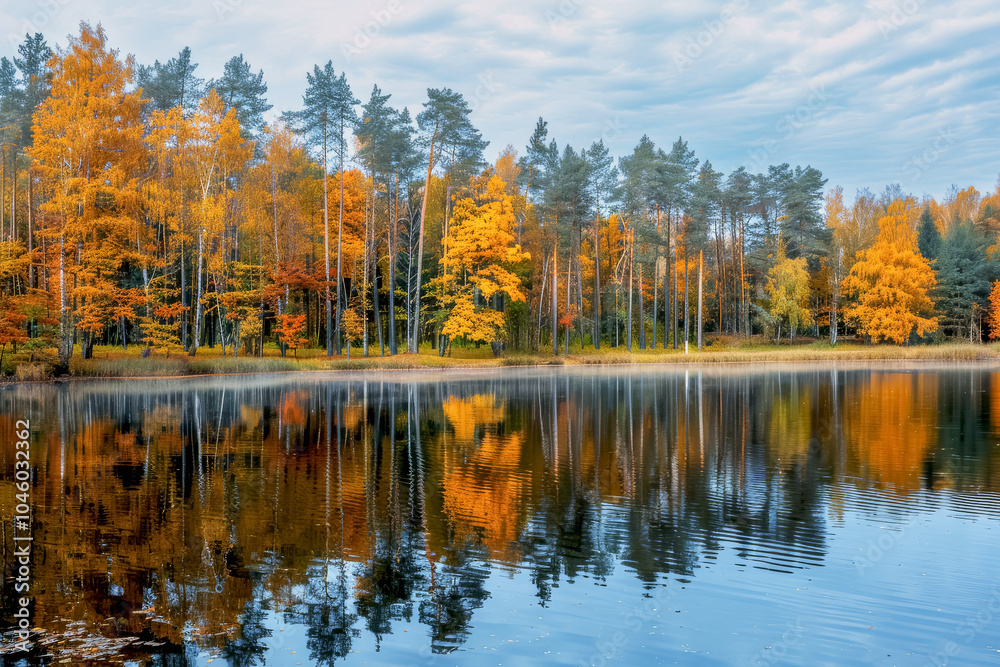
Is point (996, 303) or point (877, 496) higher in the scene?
point (996, 303)

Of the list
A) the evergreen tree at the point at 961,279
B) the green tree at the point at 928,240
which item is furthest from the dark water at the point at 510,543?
the green tree at the point at 928,240

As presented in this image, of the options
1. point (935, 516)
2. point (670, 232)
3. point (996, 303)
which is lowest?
point (935, 516)

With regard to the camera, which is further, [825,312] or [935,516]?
[825,312]

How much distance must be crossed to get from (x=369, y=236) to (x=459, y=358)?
1029cm

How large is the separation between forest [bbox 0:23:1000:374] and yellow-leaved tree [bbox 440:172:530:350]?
19 centimetres

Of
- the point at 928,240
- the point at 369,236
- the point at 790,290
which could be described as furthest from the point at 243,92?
the point at 928,240

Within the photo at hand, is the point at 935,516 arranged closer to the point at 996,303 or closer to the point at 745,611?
the point at 745,611

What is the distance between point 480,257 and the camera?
51312mm

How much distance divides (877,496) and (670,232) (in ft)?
170

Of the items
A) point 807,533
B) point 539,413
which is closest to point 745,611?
point 807,533

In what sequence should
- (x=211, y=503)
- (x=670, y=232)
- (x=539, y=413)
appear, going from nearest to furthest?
(x=211, y=503) → (x=539, y=413) → (x=670, y=232)

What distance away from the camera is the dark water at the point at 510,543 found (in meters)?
6.37

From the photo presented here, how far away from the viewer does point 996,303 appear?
212 feet

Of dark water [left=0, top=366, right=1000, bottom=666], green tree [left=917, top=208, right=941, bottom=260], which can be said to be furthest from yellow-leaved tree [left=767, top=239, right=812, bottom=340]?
dark water [left=0, top=366, right=1000, bottom=666]
